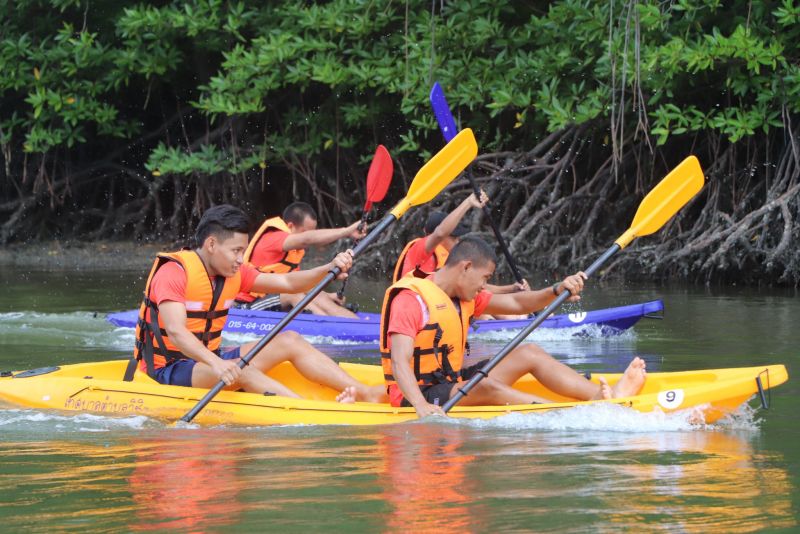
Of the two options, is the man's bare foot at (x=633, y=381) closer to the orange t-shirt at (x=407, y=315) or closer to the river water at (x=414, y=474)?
the river water at (x=414, y=474)

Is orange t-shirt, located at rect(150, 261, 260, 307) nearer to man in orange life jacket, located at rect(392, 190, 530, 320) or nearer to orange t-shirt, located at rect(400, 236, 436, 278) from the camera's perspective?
man in orange life jacket, located at rect(392, 190, 530, 320)

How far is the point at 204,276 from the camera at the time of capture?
5.72m

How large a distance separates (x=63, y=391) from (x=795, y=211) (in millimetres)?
6430

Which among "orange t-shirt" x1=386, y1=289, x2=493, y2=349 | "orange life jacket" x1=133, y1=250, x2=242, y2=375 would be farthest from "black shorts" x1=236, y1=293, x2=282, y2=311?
"orange t-shirt" x1=386, y1=289, x2=493, y2=349

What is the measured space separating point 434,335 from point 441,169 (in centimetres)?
146

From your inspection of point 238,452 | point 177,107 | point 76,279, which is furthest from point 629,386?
point 177,107

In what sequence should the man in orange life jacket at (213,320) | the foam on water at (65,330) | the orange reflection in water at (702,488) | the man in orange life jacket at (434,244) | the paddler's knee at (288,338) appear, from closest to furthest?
the orange reflection in water at (702,488)
the man in orange life jacket at (213,320)
the paddler's knee at (288,338)
the man in orange life jacket at (434,244)
the foam on water at (65,330)

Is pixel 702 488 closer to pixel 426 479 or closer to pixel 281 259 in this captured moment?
pixel 426 479

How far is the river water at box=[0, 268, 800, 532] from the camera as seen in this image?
3.89m

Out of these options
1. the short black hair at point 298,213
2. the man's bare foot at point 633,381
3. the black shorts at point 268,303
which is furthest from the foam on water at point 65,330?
the man's bare foot at point 633,381

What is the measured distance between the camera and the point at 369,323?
28.9ft

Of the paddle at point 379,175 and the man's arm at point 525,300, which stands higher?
the paddle at point 379,175

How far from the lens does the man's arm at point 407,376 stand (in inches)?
210

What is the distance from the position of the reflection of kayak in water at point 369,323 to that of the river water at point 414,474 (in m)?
2.37
